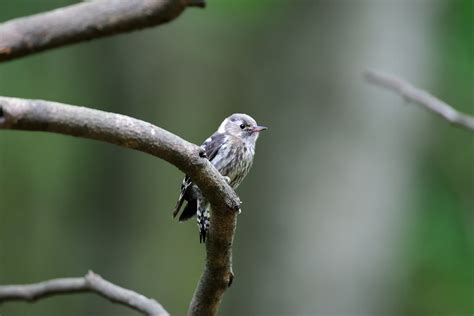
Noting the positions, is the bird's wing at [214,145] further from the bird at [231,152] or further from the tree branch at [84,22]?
the tree branch at [84,22]

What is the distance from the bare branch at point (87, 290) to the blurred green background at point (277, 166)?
3.19 m

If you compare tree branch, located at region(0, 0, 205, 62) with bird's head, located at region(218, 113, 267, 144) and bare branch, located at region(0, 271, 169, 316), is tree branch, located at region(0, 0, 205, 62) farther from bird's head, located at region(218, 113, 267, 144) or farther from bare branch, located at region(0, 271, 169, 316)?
bird's head, located at region(218, 113, 267, 144)

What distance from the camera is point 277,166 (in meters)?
7.55

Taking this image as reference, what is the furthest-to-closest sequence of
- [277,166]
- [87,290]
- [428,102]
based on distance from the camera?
[277,166] → [428,102] → [87,290]

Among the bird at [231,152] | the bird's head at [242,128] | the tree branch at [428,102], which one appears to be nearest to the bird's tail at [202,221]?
the bird at [231,152]

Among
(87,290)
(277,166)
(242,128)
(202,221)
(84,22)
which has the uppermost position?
(84,22)

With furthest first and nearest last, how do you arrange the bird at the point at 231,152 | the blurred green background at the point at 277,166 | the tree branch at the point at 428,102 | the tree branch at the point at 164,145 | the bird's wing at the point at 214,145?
the blurred green background at the point at 277,166 → the bird's wing at the point at 214,145 → the bird at the point at 231,152 → the tree branch at the point at 428,102 → the tree branch at the point at 164,145

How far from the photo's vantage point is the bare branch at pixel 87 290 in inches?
146

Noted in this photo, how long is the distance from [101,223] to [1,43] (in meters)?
5.79

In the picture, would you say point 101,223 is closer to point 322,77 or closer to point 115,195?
point 115,195

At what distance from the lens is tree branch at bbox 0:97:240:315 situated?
85.7 inches

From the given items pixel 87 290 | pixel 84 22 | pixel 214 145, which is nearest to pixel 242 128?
pixel 214 145

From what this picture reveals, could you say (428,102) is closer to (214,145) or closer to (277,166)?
(214,145)

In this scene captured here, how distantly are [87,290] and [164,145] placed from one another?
1.59 m
